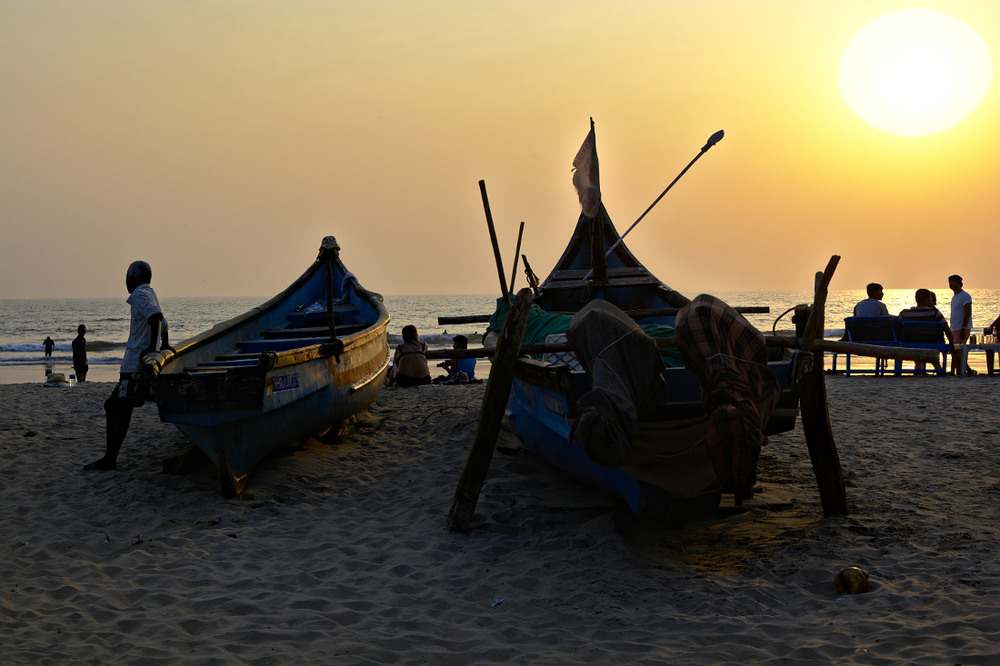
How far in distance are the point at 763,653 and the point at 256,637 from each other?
8.49ft

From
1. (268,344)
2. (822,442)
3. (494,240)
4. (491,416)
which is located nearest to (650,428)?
(491,416)

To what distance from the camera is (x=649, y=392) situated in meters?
4.70

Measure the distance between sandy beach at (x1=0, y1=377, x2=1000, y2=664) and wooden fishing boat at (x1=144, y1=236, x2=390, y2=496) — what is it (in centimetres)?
43

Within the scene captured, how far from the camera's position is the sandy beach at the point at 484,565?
3.74 m

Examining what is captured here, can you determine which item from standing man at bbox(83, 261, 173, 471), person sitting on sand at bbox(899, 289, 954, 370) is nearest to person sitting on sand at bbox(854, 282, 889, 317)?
person sitting on sand at bbox(899, 289, 954, 370)

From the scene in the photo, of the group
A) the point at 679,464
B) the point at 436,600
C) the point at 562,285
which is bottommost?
the point at 436,600

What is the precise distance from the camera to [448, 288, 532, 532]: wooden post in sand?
5.61 m

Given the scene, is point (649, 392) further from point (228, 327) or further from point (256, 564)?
point (228, 327)

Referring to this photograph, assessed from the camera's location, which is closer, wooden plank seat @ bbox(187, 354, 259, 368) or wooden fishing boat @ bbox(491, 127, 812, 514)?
wooden fishing boat @ bbox(491, 127, 812, 514)

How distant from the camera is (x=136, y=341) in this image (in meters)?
6.93

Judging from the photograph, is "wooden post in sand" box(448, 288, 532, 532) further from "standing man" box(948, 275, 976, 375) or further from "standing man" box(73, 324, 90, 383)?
"standing man" box(73, 324, 90, 383)

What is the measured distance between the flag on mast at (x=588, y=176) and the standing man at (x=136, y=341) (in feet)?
17.1

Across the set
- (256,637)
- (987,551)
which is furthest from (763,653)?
(256,637)

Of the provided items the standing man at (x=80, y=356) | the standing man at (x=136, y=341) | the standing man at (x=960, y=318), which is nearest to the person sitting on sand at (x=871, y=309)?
the standing man at (x=960, y=318)
